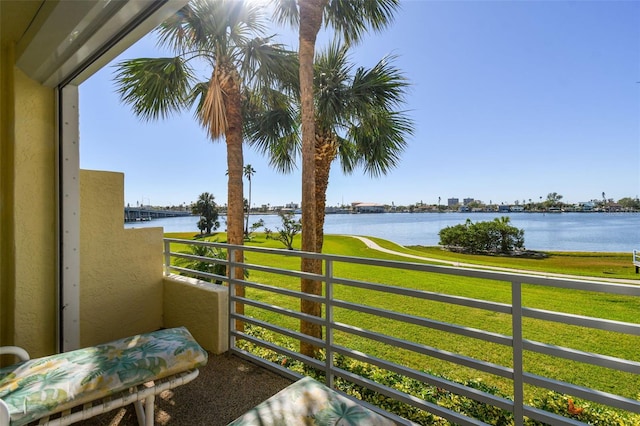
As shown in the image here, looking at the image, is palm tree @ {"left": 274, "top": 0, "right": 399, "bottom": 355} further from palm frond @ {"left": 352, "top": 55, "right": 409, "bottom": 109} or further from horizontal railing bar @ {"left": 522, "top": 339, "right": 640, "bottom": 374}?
horizontal railing bar @ {"left": 522, "top": 339, "right": 640, "bottom": 374}

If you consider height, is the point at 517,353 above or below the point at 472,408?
above

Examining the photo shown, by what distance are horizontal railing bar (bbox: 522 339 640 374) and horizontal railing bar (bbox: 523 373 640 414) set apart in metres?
0.12

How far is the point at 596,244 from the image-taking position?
26.2 m

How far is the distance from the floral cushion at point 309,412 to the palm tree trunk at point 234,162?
3.93 m

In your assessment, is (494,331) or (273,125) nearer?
(273,125)

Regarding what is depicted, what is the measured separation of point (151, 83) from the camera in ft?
15.1

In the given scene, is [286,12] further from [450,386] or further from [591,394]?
[591,394]

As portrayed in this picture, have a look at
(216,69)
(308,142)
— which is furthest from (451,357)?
(216,69)

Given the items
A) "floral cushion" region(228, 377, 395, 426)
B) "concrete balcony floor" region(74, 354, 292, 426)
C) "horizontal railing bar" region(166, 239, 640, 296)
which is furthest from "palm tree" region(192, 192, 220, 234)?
"floral cushion" region(228, 377, 395, 426)

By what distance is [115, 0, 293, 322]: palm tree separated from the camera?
181 inches

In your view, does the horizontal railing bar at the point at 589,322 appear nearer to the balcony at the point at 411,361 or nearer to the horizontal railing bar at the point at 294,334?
the balcony at the point at 411,361

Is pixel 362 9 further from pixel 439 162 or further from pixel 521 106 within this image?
pixel 439 162

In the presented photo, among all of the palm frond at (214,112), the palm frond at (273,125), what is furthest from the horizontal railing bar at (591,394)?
the palm frond at (273,125)

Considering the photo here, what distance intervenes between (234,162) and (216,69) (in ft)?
5.06
